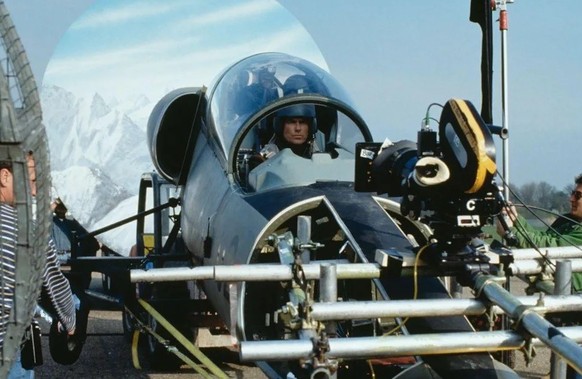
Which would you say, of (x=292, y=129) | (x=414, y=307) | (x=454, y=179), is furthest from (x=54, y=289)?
(x=292, y=129)

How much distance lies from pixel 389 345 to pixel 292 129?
3.30 meters

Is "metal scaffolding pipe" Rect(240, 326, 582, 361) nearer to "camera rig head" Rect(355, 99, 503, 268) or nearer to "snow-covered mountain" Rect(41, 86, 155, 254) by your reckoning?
"camera rig head" Rect(355, 99, 503, 268)

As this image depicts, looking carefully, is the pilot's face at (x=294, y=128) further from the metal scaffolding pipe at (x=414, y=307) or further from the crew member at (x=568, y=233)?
the metal scaffolding pipe at (x=414, y=307)

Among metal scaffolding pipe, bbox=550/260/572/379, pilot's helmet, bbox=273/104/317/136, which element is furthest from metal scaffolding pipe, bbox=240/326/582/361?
pilot's helmet, bbox=273/104/317/136

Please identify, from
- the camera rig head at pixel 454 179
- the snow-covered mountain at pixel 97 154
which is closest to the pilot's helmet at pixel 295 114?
the camera rig head at pixel 454 179

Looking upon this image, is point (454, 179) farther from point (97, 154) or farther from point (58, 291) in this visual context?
point (97, 154)

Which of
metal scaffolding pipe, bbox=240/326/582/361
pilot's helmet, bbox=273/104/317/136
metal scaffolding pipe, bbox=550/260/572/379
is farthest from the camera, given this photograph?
pilot's helmet, bbox=273/104/317/136

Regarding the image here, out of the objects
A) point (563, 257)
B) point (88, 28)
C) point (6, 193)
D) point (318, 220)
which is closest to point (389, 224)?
point (318, 220)

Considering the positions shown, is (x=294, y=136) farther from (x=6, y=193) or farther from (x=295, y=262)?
(x=6, y=193)

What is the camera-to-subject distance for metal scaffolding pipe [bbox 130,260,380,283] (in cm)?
375

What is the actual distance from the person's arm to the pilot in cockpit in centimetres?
203

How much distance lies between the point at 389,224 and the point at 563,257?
2.96 feet

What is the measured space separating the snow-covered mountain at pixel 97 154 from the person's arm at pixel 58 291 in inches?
246

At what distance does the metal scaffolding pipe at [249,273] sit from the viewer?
12.3 feet
